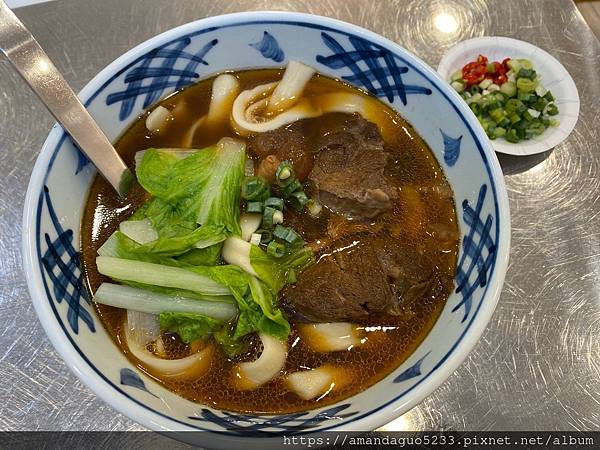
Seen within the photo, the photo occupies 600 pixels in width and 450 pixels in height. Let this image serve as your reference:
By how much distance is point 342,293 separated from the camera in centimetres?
177

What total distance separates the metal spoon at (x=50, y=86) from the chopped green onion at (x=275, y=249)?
684mm

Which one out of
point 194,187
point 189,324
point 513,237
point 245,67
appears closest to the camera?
point 189,324

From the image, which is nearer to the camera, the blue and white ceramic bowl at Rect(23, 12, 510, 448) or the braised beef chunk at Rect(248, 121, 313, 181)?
the blue and white ceramic bowl at Rect(23, 12, 510, 448)

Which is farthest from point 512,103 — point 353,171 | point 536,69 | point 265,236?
point 265,236

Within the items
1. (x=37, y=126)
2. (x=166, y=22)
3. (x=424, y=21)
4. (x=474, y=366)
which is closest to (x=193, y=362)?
(x=474, y=366)

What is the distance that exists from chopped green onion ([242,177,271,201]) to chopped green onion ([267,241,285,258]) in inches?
7.5

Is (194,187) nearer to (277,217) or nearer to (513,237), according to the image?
(277,217)

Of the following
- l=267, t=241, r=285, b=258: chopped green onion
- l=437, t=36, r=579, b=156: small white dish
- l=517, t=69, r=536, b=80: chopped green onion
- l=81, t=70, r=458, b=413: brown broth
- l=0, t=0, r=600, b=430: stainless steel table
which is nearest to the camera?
l=81, t=70, r=458, b=413: brown broth

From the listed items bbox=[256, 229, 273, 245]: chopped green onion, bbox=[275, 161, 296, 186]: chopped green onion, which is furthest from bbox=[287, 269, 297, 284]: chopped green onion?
bbox=[275, 161, 296, 186]: chopped green onion

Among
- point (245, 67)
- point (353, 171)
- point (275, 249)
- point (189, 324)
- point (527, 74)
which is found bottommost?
point (189, 324)

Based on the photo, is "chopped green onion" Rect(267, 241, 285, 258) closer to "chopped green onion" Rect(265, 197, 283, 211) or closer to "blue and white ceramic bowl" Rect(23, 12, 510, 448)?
"chopped green onion" Rect(265, 197, 283, 211)

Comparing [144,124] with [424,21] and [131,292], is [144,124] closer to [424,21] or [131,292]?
[131,292]

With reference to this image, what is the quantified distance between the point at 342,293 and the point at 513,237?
1.04 meters

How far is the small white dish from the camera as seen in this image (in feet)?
7.95
